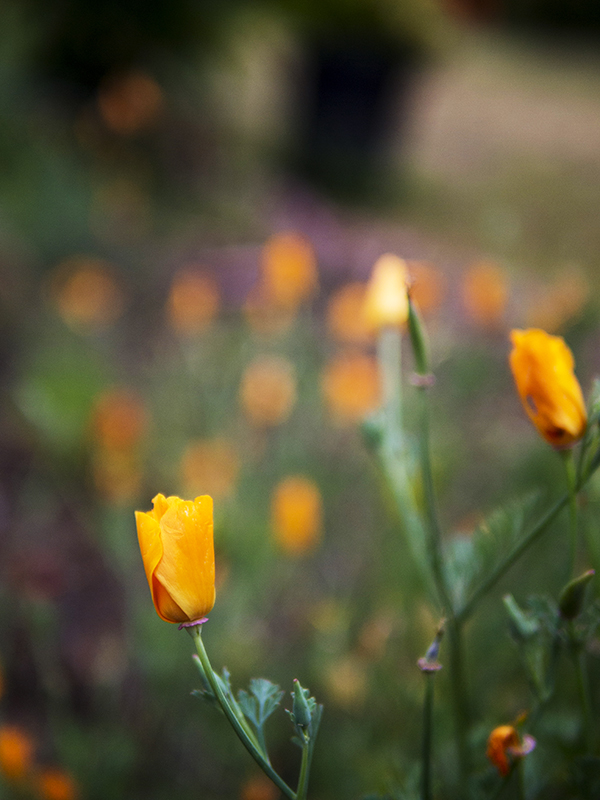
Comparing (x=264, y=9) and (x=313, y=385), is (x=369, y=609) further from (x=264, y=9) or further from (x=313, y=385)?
(x=264, y=9)

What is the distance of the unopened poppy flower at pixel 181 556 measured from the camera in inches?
11.0

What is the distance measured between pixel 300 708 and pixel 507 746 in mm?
114

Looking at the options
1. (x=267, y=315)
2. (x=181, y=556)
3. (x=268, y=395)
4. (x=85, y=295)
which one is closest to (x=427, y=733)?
(x=181, y=556)

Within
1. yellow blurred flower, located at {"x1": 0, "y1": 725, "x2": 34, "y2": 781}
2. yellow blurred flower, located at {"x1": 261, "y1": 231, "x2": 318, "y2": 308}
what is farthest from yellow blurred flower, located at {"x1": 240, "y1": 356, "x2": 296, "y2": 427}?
yellow blurred flower, located at {"x1": 0, "y1": 725, "x2": 34, "y2": 781}

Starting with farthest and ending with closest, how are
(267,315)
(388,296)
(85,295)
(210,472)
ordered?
(85,295), (267,315), (210,472), (388,296)

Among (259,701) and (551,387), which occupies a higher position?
(551,387)

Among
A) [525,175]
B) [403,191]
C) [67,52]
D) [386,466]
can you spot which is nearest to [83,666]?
[386,466]

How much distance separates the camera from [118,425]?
38.9 inches

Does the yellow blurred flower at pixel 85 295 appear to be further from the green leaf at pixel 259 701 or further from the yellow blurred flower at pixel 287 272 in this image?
the green leaf at pixel 259 701

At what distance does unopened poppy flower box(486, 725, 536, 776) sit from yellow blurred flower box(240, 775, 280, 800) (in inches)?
11.3

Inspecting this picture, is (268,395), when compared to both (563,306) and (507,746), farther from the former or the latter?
(507,746)

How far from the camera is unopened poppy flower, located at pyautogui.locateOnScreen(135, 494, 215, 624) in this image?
0.92ft

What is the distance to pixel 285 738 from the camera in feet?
2.37

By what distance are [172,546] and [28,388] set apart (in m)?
1.06
